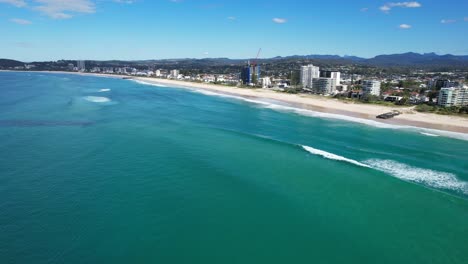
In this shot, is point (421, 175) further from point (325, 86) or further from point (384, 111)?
point (325, 86)

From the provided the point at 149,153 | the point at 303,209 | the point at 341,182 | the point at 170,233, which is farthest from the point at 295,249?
the point at 149,153

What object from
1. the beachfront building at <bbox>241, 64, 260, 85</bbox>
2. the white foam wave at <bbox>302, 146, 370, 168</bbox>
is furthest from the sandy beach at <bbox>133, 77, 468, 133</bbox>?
the beachfront building at <bbox>241, 64, 260, 85</bbox>

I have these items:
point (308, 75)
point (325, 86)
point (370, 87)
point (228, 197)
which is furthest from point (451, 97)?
point (228, 197)

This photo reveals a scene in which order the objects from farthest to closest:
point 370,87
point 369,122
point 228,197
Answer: point 370,87 < point 369,122 < point 228,197

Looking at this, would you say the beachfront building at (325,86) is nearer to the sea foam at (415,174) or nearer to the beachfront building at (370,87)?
the beachfront building at (370,87)

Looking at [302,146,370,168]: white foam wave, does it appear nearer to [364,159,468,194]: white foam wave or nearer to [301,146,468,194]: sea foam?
[301,146,468,194]: sea foam

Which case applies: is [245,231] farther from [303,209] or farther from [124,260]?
[124,260]

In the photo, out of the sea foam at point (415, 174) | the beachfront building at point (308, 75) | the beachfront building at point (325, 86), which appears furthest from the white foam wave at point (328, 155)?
the beachfront building at point (308, 75)

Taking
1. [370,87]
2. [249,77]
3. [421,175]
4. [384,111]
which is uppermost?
[249,77]

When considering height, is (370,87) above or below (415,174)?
above
